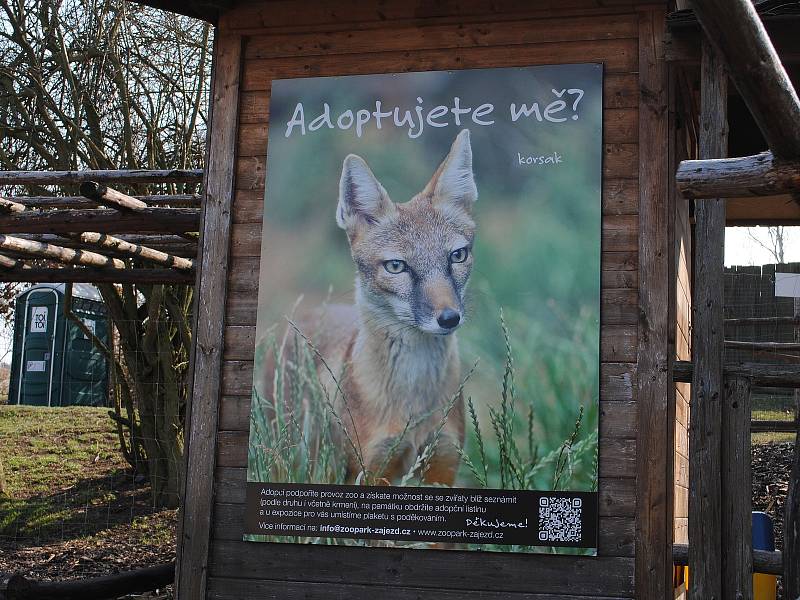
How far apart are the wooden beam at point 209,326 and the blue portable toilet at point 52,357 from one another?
41.6ft

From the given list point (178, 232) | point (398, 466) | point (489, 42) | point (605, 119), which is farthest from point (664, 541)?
point (178, 232)

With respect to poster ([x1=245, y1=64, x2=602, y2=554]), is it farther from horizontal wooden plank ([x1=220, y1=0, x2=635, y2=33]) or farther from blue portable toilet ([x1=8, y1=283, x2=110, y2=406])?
blue portable toilet ([x1=8, y1=283, x2=110, y2=406])

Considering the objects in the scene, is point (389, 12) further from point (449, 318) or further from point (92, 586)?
point (92, 586)

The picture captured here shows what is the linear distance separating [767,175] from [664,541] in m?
2.42

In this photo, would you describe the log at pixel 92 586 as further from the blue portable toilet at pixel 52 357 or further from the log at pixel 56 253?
the blue portable toilet at pixel 52 357

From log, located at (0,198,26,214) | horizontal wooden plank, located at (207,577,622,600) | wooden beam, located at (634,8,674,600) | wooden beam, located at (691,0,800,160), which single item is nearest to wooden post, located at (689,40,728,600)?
wooden beam, located at (634,8,674,600)

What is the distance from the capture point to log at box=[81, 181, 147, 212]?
6.71 metres

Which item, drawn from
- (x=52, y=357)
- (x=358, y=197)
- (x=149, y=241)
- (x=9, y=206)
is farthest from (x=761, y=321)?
(x=52, y=357)

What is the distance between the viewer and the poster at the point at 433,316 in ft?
17.1

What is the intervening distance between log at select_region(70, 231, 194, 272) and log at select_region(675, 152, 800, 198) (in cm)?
607

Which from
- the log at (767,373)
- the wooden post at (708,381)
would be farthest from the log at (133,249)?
the log at (767,373)

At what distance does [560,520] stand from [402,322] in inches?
52.4

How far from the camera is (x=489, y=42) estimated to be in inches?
220

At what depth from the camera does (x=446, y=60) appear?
5.62 meters
